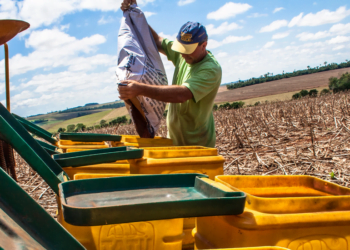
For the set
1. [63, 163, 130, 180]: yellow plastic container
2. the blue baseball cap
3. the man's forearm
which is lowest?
[63, 163, 130, 180]: yellow plastic container

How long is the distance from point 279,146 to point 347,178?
189cm

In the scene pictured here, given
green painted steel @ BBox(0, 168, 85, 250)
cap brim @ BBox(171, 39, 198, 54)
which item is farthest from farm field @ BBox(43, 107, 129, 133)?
green painted steel @ BBox(0, 168, 85, 250)

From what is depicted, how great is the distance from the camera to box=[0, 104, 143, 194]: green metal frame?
133 cm

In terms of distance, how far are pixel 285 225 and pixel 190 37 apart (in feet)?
5.91

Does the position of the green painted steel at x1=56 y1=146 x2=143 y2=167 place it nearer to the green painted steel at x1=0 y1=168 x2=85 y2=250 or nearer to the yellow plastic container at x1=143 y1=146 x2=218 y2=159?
the yellow plastic container at x1=143 y1=146 x2=218 y2=159

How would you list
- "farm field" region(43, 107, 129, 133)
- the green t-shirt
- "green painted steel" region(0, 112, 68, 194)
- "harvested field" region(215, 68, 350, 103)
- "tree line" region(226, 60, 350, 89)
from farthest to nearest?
"tree line" region(226, 60, 350, 89)
"farm field" region(43, 107, 129, 133)
"harvested field" region(215, 68, 350, 103)
the green t-shirt
"green painted steel" region(0, 112, 68, 194)

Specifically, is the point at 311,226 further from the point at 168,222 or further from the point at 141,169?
the point at 141,169

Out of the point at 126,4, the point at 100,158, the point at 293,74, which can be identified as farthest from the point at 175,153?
the point at 293,74

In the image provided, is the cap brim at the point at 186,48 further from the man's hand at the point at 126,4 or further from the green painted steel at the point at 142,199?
the green painted steel at the point at 142,199

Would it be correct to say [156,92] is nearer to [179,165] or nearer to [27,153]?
[179,165]

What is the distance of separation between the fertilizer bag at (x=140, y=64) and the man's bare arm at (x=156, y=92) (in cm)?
20

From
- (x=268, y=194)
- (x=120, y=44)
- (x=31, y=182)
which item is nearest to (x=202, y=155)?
(x=268, y=194)

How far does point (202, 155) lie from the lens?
1.73 meters

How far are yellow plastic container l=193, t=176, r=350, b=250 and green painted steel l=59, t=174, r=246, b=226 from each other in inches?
2.6
